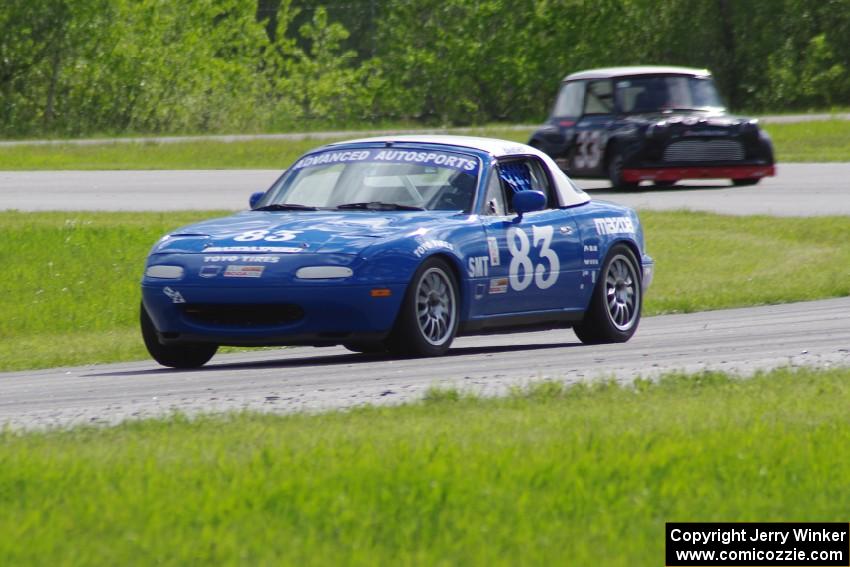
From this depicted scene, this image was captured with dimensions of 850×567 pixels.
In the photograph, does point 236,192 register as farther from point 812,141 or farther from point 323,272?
point 323,272

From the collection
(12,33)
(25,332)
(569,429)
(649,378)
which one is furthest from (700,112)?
(12,33)

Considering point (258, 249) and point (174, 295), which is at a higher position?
point (258, 249)

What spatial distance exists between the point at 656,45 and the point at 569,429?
1872 inches

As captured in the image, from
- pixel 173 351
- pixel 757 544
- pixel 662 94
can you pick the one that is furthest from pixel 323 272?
pixel 662 94

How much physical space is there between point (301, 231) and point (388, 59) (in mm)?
44781

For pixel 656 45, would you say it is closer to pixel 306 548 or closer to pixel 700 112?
pixel 700 112

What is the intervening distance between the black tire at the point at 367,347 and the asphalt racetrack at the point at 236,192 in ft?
38.4

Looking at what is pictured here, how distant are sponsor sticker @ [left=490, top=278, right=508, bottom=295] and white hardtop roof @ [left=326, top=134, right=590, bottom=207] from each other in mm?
996

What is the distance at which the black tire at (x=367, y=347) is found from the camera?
33.5 feet

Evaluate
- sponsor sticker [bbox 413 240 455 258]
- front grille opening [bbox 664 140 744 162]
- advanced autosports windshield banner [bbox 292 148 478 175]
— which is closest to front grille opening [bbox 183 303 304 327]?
sponsor sticker [bbox 413 240 455 258]

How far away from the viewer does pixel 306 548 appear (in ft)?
16.1

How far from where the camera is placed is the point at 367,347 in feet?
34.7

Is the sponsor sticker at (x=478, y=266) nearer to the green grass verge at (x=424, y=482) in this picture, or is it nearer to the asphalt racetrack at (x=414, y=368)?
the asphalt racetrack at (x=414, y=368)

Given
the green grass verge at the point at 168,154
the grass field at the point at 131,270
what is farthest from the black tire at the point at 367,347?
the green grass verge at the point at 168,154
